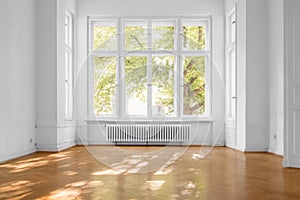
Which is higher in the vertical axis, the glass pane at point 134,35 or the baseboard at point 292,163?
the glass pane at point 134,35

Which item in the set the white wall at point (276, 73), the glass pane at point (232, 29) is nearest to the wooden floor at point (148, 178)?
the white wall at point (276, 73)

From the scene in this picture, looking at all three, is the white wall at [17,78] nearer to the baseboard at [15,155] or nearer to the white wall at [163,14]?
the baseboard at [15,155]

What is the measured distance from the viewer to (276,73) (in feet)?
23.2

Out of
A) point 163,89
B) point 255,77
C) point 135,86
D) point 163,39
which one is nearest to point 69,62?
point 135,86

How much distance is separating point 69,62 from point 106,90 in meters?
1.32

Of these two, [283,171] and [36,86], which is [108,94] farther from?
[283,171]

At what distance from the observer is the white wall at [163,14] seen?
919 cm

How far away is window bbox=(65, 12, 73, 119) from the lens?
8617 mm

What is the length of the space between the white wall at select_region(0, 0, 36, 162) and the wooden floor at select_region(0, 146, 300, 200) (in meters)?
0.43

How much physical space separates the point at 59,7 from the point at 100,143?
321cm

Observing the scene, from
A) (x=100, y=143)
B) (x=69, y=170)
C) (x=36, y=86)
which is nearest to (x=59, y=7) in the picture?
Answer: (x=36, y=86)

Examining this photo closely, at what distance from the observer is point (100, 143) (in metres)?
9.26

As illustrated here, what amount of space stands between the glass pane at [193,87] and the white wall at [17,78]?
3.31m

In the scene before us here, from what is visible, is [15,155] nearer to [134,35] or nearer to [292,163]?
[134,35]
